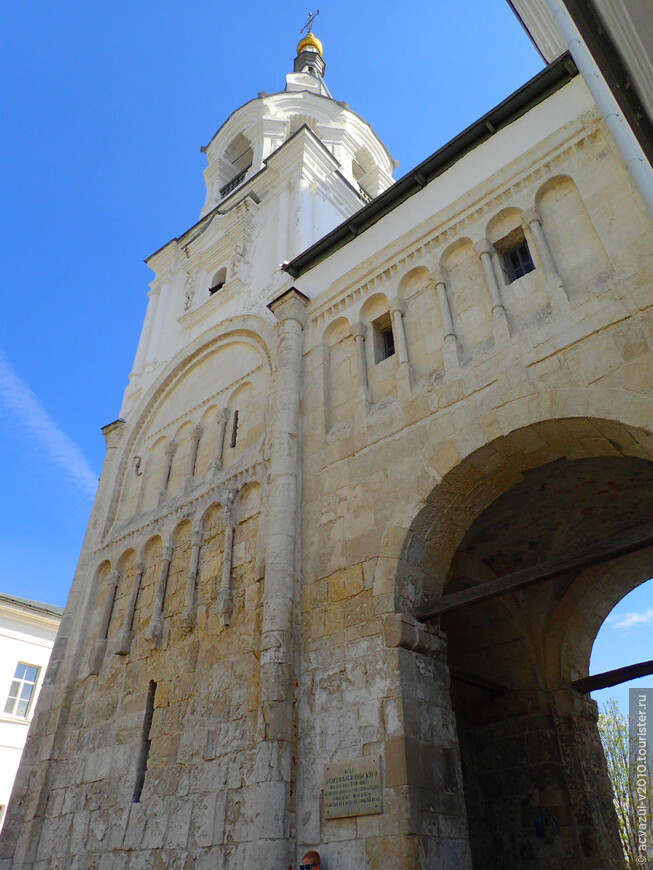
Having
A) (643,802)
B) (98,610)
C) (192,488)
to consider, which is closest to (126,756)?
(98,610)

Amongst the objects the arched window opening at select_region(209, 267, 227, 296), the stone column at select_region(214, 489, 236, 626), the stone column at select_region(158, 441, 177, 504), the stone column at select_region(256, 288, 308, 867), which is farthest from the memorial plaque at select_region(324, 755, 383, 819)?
the arched window opening at select_region(209, 267, 227, 296)

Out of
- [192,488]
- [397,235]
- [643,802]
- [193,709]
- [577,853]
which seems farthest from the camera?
[643,802]

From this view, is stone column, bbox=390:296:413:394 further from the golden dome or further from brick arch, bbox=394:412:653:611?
the golden dome

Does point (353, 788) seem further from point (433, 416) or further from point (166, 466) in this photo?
point (166, 466)

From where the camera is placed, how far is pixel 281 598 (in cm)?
698

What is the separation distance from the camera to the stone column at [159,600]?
337 inches

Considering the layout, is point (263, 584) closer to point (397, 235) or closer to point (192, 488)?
point (192, 488)

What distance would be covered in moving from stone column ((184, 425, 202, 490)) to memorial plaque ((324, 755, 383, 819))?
5.35m

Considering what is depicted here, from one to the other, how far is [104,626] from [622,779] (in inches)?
761

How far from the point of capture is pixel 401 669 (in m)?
5.81

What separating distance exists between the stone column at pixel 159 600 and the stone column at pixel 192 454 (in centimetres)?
119

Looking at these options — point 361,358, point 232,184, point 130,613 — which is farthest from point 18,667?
point 361,358

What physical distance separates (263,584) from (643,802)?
1862 centimetres

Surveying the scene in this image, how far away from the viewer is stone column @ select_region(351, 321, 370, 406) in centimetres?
808
